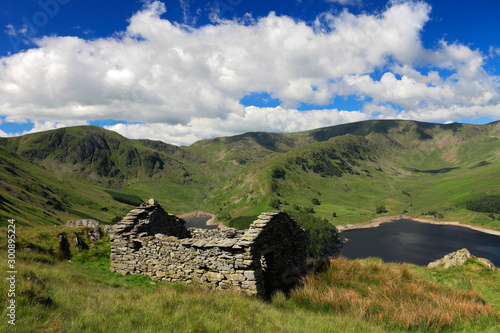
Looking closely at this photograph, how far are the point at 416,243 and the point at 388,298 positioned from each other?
544 ft

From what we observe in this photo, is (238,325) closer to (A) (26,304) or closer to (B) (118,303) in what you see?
(B) (118,303)

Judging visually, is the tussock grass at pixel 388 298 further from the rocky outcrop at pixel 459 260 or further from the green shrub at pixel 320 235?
the green shrub at pixel 320 235

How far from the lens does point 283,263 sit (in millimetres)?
15156

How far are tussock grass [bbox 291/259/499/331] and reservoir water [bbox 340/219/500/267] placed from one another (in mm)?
114205

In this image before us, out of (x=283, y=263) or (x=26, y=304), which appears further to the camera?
(x=283, y=263)

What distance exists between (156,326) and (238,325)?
2.45 meters

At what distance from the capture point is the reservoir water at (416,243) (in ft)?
392

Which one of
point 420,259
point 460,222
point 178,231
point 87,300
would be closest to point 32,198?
point 178,231

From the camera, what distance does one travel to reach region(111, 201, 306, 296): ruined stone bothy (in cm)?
1274

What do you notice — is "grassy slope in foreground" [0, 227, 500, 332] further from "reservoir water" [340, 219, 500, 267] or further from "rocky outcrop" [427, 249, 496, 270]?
"reservoir water" [340, 219, 500, 267]

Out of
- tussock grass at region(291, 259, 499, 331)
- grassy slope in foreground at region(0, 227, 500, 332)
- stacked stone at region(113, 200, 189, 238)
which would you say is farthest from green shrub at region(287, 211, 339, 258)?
grassy slope in foreground at region(0, 227, 500, 332)

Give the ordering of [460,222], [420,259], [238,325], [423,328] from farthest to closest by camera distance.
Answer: [460,222]
[420,259]
[423,328]
[238,325]

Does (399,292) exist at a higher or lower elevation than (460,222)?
higher

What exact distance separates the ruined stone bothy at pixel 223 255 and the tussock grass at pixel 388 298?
210cm
